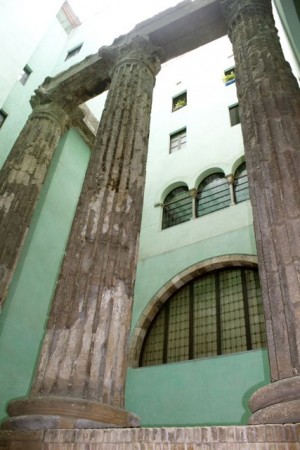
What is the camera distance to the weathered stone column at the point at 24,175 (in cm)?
581

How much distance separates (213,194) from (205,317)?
355 cm

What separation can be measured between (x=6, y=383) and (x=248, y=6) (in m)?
7.87

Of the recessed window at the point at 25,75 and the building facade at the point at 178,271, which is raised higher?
the recessed window at the point at 25,75

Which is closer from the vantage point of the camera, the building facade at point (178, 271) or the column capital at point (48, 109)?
the building facade at point (178, 271)

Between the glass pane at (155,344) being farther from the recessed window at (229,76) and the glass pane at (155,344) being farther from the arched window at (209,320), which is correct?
the recessed window at (229,76)

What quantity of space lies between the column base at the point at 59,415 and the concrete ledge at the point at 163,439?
0.10 m

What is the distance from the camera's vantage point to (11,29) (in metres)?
9.30

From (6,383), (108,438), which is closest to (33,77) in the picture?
(6,383)

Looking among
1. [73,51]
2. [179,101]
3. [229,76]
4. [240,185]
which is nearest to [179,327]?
[240,185]

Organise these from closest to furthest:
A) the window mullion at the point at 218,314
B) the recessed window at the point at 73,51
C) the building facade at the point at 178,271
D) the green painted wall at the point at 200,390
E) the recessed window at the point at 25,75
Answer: the green painted wall at the point at 200,390, the building facade at the point at 178,271, the window mullion at the point at 218,314, the recessed window at the point at 25,75, the recessed window at the point at 73,51

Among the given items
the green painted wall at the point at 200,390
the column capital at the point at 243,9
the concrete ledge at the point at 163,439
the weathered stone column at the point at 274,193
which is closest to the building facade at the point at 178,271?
the green painted wall at the point at 200,390

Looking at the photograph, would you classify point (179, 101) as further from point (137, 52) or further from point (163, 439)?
point (163, 439)

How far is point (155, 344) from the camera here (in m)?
8.90

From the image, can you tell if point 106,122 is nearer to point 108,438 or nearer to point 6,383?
point 108,438
